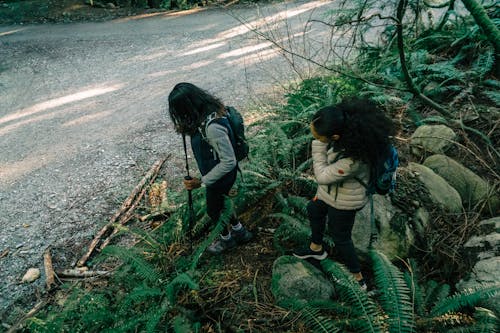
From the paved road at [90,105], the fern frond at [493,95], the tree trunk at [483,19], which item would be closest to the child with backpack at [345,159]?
the tree trunk at [483,19]

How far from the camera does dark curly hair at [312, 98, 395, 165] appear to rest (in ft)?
7.59

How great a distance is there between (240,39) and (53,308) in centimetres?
741

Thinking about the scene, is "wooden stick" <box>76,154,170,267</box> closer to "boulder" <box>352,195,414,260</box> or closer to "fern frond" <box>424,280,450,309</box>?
"boulder" <box>352,195,414,260</box>

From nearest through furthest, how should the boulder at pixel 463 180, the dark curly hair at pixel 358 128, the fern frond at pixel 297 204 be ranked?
the dark curly hair at pixel 358 128
the fern frond at pixel 297 204
the boulder at pixel 463 180

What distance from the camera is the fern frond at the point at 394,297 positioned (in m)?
2.29

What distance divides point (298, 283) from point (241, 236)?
83 cm

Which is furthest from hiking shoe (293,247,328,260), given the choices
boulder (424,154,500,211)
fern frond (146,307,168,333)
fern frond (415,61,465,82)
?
fern frond (415,61,465,82)

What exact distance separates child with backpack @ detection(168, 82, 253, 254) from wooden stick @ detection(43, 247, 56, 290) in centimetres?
184

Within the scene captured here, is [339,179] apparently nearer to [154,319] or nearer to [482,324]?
[482,324]

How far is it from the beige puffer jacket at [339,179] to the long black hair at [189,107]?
0.85 metres

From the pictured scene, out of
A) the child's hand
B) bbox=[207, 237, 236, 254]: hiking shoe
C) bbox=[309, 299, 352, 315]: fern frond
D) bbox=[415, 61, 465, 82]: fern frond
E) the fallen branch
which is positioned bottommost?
the fallen branch

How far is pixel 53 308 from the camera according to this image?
3.39 meters

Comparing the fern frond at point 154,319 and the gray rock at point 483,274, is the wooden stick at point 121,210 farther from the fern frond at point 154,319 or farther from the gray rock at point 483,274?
the gray rock at point 483,274

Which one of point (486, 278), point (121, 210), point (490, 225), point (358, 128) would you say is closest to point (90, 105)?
point (121, 210)
